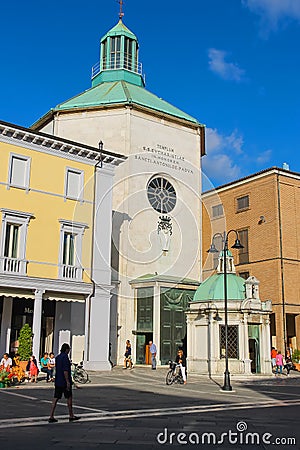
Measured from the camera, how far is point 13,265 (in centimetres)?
2736

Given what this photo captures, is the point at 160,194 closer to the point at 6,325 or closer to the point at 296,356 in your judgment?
the point at 296,356

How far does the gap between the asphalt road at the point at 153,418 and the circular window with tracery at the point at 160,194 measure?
62.3 ft

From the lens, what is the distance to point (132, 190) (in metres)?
38.6

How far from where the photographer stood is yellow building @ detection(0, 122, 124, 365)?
1097 inches

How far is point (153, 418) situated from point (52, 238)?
691 inches

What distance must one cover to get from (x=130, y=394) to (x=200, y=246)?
83.7 ft

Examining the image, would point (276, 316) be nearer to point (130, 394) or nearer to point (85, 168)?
point (85, 168)

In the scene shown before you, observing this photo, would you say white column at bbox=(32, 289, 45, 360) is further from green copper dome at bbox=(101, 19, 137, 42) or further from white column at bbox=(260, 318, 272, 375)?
green copper dome at bbox=(101, 19, 137, 42)

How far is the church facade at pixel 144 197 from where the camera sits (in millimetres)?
36125

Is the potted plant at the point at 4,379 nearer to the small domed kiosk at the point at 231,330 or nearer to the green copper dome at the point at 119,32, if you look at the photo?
the small domed kiosk at the point at 231,330

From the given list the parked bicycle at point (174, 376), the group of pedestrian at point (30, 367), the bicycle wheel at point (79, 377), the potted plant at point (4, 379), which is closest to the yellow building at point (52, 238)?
the group of pedestrian at point (30, 367)

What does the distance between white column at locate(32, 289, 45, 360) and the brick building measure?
Answer: 14825mm

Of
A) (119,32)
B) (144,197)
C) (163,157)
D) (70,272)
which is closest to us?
(70,272)

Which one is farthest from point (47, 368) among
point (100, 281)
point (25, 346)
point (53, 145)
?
point (53, 145)
